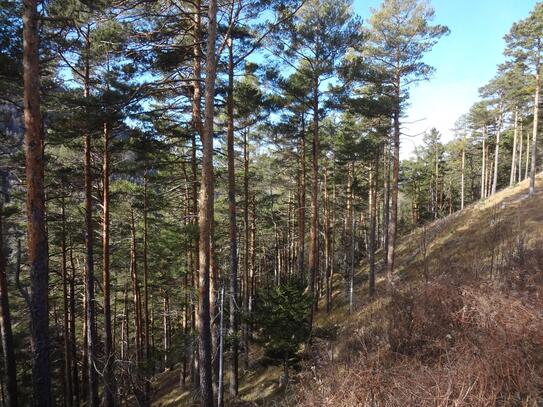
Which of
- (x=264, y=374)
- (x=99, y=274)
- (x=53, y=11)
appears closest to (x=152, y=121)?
(x=53, y=11)

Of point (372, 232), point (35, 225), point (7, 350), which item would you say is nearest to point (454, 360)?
point (35, 225)

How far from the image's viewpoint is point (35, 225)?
577cm

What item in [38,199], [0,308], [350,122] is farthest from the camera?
[350,122]

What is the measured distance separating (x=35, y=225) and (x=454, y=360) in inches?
293

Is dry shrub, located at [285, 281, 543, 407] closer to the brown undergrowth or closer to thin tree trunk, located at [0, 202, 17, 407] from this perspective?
the brown undergrowth

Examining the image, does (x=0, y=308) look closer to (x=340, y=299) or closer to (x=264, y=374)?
(x=264, y=374)

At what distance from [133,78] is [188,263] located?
33.6 ft

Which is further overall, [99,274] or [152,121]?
[99,274]

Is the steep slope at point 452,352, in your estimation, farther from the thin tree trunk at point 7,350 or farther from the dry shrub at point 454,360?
the thin tree trunk at point 7,350

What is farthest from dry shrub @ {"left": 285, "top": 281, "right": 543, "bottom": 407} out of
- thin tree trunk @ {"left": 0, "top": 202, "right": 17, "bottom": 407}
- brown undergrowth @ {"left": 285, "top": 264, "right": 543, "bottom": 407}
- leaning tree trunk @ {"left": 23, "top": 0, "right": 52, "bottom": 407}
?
Result: thin tree trunk @ {"left": 0, "top": 202, "right": 17, "bottom": 407}

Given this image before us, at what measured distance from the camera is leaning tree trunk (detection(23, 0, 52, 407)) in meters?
5.68

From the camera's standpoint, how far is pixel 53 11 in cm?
819

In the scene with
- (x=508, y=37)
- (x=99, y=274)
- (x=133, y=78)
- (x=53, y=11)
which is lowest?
(x=99, y=274)

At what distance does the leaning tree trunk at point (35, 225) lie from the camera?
5.68 m
